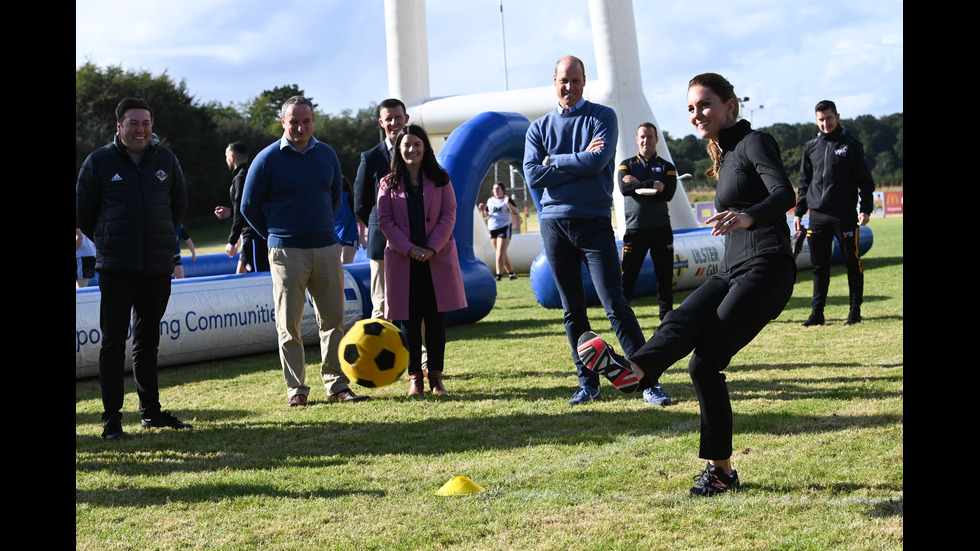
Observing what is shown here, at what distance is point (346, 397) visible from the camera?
6.62m

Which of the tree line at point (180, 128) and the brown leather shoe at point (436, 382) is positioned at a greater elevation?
the tree line at point (180, 128)

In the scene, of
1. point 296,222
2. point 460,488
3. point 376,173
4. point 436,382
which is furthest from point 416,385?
point 460,488

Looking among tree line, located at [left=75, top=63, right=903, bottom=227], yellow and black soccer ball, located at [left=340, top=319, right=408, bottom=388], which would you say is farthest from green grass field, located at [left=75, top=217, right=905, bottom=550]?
tree line, located at [left=75, top=63, right=903, bottom=227]

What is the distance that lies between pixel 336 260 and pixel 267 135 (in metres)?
61.0

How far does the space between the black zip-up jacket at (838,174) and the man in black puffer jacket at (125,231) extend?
6101 millimetres

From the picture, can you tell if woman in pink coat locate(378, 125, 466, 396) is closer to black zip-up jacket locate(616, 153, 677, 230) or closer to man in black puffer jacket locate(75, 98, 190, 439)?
man in black puffer jacket locate(75, 98, 190, 439)

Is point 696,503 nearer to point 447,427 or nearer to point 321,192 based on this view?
point 447,427

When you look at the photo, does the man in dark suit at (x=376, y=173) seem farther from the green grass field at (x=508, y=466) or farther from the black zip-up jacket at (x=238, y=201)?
the black zip-up jacket at (x=238, y=201)

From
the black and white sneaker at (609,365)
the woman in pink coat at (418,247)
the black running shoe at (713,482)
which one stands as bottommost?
the black running shoe at (713,482)

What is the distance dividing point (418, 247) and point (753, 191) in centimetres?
306

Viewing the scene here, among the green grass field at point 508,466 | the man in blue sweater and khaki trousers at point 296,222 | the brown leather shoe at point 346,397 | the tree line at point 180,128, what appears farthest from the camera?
the tree line at point 180,128

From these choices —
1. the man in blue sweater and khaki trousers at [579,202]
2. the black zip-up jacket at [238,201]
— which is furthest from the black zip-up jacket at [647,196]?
the black zip-up jacket at [238,201]

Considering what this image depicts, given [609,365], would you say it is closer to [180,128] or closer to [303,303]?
[303,303]

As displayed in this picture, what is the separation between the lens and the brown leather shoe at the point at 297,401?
255 inches
